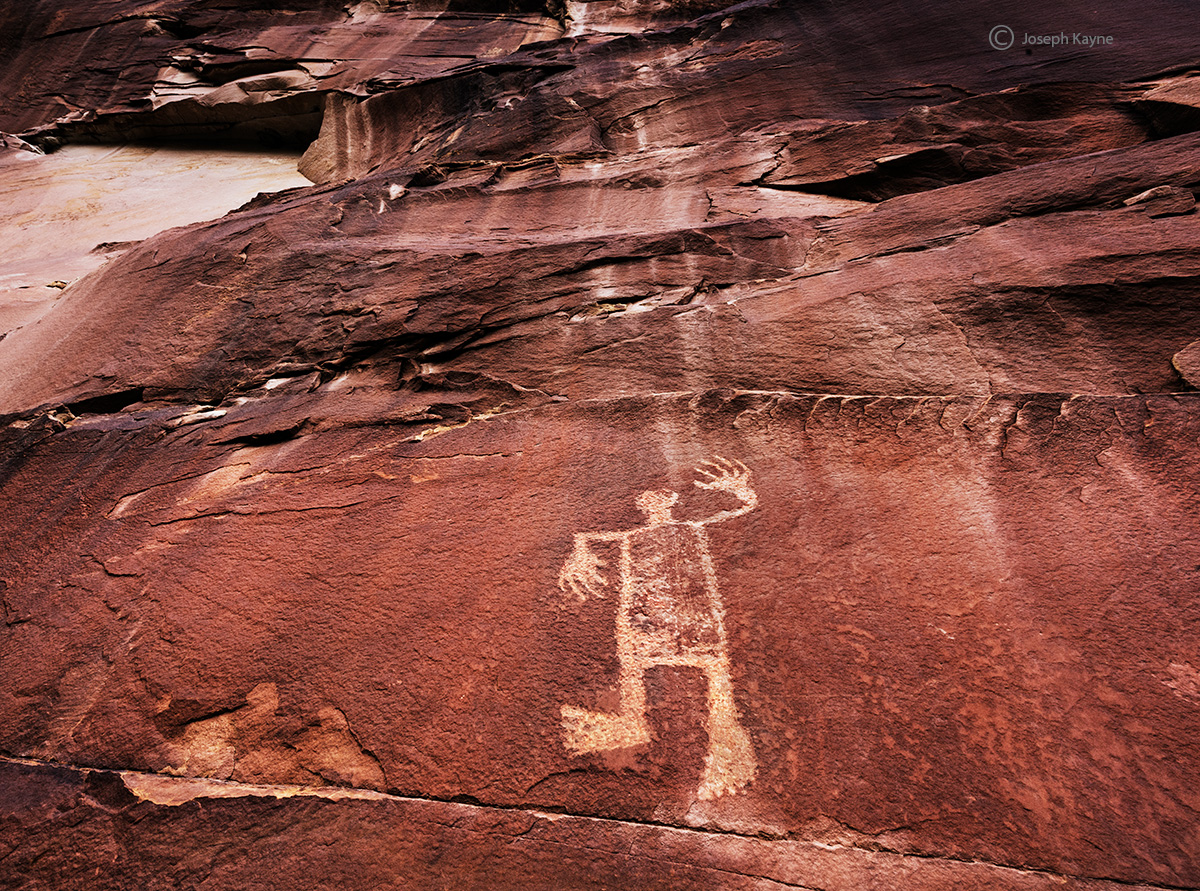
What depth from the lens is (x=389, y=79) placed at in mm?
9797

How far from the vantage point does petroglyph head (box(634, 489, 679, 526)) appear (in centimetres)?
318

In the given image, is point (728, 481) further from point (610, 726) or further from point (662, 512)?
point (610, 726)

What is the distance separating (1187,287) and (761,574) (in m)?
2.94

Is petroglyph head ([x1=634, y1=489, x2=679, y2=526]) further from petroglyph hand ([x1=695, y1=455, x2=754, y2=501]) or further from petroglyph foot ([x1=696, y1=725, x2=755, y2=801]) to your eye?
petroglyph foot ([x1=696, y1=725, x2=755, y2=801])

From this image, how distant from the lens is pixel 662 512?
3203mm

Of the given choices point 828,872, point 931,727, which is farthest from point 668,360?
point 828,872

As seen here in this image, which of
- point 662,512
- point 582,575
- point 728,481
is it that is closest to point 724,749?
point 582,575

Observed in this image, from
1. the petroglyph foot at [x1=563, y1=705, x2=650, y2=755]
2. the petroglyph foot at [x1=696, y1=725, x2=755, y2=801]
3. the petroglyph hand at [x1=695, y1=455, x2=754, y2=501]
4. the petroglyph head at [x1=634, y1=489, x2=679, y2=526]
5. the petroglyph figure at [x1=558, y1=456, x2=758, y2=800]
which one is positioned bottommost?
the petroglyph foot at [x1=696, y1=725, x2=755, y2=801]

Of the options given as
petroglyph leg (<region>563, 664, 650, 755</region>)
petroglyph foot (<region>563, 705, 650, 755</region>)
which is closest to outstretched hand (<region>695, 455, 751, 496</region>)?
petroglyph leg (<region>563, 664, 650, 755</region>)

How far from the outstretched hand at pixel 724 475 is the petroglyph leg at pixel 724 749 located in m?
1.07

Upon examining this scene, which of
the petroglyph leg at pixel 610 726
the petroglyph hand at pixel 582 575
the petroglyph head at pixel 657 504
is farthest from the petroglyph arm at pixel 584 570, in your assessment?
the petroglyph leg at pixel 610 726

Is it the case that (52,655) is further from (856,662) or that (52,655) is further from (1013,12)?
(1013,12)

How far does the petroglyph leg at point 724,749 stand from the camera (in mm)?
2248

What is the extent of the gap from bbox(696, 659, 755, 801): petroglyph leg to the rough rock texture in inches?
0.6
